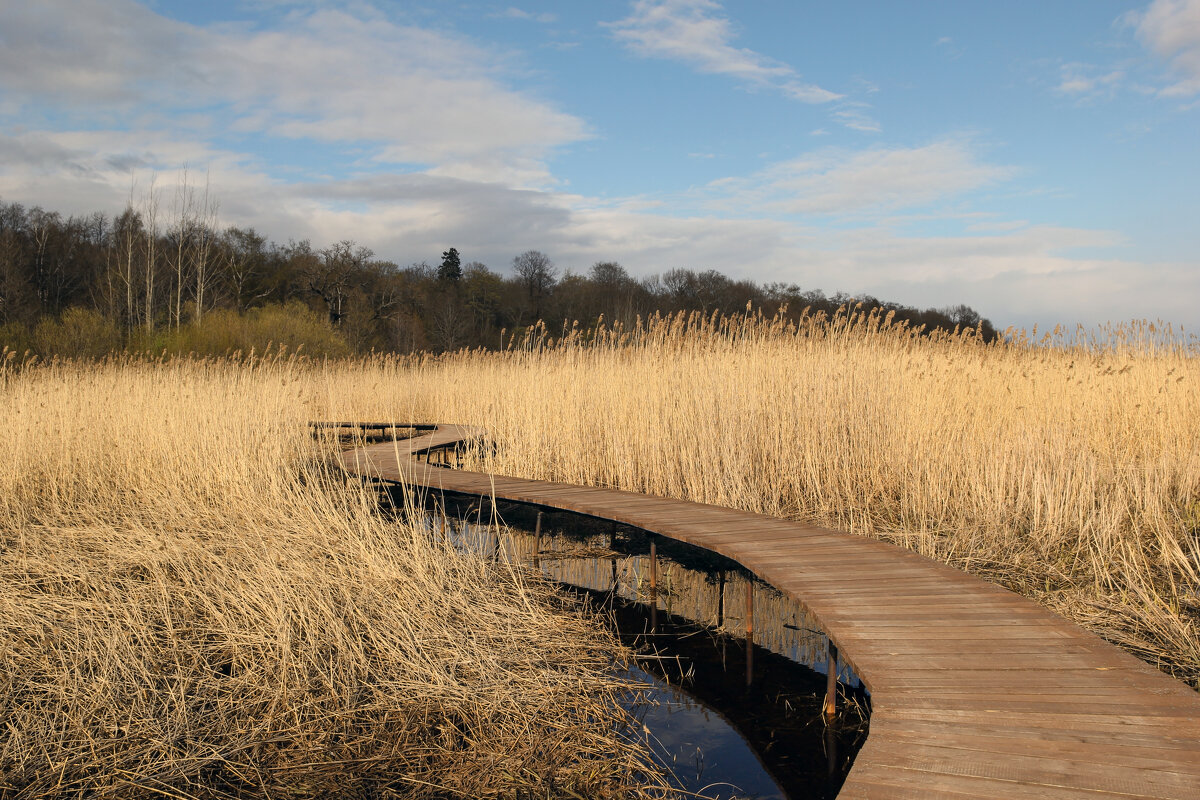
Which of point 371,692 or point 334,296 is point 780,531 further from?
point 334,296

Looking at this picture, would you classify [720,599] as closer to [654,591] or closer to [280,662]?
[654,591]

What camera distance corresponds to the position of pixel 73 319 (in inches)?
566

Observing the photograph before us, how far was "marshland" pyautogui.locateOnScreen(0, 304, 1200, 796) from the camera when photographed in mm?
2559

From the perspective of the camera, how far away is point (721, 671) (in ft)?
11.9

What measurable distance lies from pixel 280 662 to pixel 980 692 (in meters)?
2.43

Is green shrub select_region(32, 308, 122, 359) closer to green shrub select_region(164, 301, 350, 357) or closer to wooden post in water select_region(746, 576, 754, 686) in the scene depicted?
green shrub select_region(164, 301, 350, 357)

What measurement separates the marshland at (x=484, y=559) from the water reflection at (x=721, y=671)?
0.81 ft

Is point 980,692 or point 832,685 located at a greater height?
point 980,692

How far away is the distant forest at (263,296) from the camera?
14805mm

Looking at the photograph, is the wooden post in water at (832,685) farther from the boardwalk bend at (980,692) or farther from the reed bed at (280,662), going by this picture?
the reed bed at (280,662)

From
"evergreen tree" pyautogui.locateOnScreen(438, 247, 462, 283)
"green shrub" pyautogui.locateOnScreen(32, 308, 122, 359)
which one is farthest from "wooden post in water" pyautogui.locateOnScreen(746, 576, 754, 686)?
"evergreen tree" pyautogui.locateOnScreen(438, 247, 462, 283)

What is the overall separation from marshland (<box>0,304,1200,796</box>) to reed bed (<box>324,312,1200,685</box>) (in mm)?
26

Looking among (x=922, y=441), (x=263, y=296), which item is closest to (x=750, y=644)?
(x=922, y=441)

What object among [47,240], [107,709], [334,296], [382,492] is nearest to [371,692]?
[107,709]
